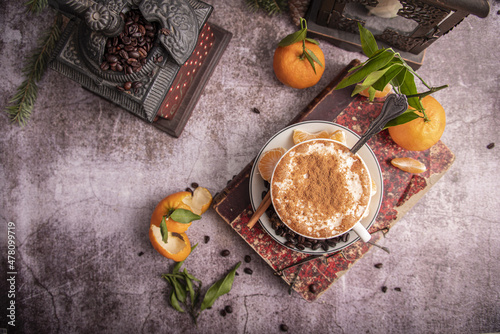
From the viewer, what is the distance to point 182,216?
1731 millimetres

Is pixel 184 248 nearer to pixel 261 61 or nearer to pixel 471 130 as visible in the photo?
pixel 261 61

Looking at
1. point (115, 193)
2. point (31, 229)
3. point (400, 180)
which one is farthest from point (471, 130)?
Result: point (31, 229)

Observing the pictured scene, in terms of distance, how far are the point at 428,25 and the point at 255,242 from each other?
148cm

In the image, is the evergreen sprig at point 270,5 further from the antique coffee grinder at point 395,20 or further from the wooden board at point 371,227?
the wooden board at point 371,227

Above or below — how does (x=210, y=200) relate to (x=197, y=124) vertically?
below

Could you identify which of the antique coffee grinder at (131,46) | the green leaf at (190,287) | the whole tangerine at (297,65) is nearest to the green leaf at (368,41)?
the whole tangerine at (297,65)

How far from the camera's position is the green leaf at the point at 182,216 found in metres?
1.72

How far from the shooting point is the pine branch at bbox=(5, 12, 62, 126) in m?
1.94

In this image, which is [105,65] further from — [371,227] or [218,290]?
[371,227]

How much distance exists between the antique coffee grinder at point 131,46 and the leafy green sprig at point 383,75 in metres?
0.79

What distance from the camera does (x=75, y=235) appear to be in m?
2.12

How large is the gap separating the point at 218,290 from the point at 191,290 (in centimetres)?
18

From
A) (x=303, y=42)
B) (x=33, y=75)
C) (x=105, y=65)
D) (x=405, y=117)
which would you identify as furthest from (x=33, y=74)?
(x=405, y=117)

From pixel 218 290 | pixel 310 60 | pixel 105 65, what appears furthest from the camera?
pixel 218 290
